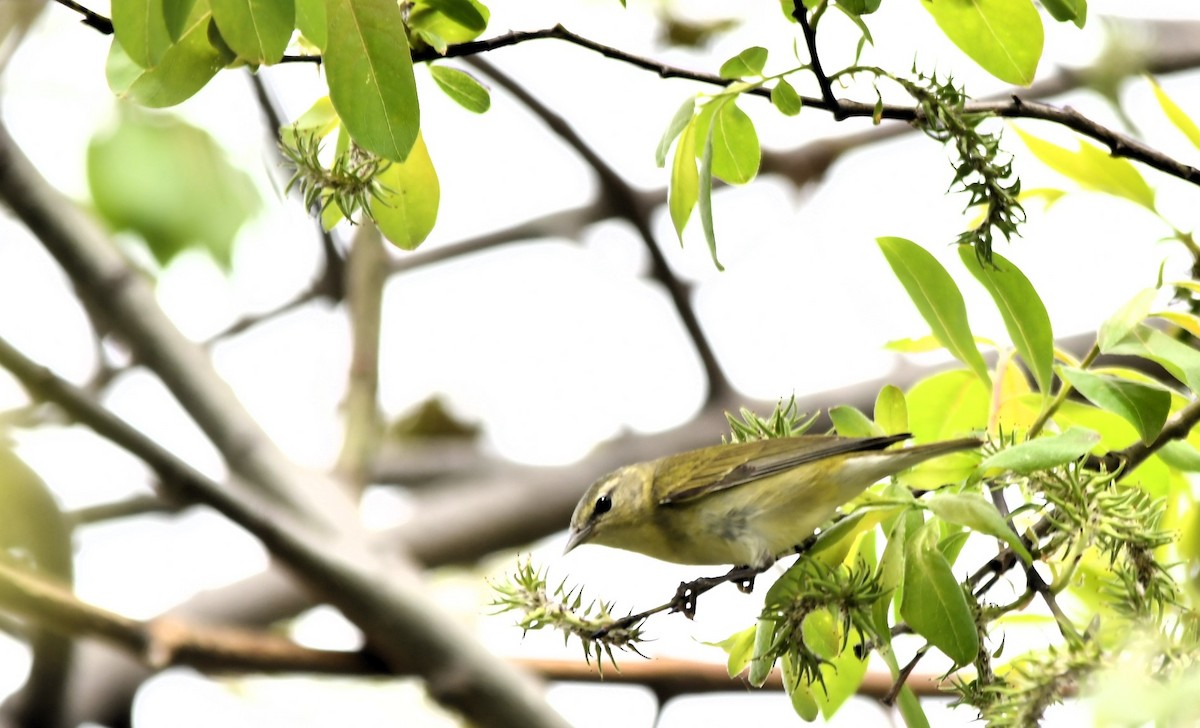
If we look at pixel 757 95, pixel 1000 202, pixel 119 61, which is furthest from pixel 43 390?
pixel 1000 202

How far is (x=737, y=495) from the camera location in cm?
233

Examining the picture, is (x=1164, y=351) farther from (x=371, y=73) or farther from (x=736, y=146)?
(x=371, y=73)

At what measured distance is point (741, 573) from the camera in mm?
1944

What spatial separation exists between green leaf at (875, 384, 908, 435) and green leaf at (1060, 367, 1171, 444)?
1.02 ft

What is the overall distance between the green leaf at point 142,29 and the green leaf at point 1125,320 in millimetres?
1143

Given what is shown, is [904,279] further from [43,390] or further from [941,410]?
[43,390]

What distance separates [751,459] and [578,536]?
0.60m

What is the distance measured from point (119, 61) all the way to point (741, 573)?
1.19 metres

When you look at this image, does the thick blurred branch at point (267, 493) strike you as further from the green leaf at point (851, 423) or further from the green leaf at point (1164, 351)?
the green leaf at point (1164, 351)

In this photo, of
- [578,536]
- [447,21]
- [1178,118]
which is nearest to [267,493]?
[578,536]

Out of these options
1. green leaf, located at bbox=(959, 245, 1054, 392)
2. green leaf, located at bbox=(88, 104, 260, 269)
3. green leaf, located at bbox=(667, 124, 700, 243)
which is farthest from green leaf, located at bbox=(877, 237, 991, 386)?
green leaf, located at bbox=(88, 104, 260, 269)

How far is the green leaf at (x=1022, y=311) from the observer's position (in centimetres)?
154

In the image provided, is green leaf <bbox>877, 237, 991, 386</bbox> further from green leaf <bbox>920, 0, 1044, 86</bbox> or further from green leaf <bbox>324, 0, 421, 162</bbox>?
green leaf <bbox>324, 0, 421, 162</bbox>

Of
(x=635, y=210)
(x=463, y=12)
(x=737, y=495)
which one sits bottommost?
(x=737, y=495)
